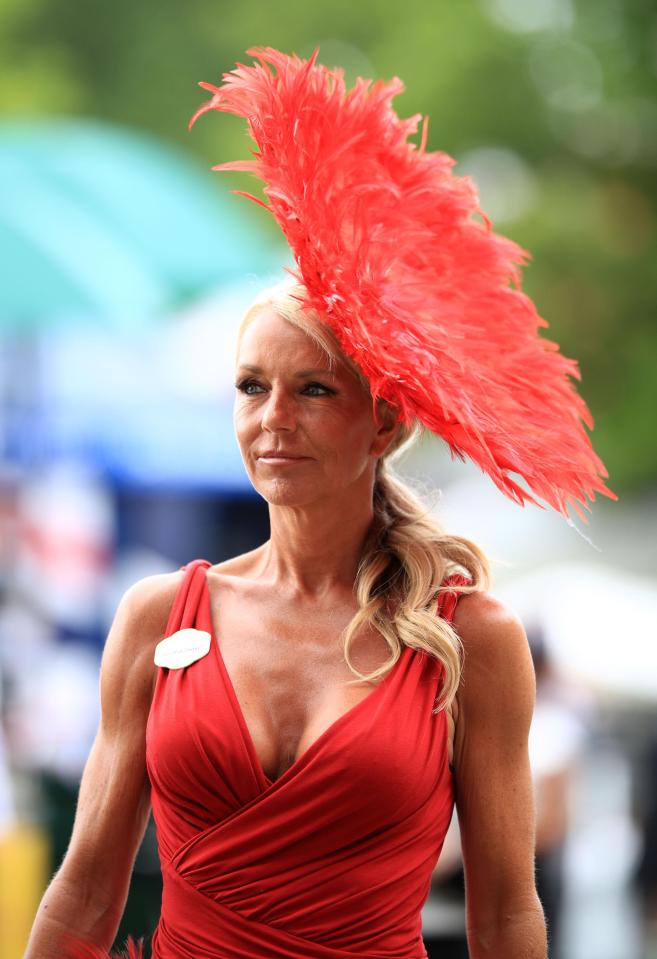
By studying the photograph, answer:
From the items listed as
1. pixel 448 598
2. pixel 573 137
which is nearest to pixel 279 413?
pixel 448 598

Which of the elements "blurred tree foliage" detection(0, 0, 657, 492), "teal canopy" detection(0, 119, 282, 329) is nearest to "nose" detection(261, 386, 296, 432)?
"teal canopy" detection(0, 119, 282, 329)

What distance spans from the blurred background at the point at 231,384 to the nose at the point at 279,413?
1.38 ft

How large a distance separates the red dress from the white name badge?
7 cm

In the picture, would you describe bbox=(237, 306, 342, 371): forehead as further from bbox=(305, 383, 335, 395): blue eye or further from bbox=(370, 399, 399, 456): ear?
bbox=(370, 399, 399, 456): ear

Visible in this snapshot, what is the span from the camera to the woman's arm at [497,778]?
8.56 feet

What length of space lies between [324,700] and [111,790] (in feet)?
1.60

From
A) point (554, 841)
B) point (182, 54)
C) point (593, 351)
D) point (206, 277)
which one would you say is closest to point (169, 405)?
point (206, 277)

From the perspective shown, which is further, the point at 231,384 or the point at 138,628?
the point at 231,384

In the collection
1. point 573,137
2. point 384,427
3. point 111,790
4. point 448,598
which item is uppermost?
point 573,137

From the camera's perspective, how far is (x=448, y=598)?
2.67 m

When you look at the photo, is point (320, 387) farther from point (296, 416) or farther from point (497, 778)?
point (497, 778)

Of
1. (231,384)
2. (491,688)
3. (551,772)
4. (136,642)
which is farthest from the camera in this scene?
(231,384)

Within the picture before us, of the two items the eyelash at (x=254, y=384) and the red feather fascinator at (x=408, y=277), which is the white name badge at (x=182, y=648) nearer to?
the eyelash at (x=254, y=384)

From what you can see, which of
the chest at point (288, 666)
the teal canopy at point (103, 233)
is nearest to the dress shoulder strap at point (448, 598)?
the chest at point (288, 666)
